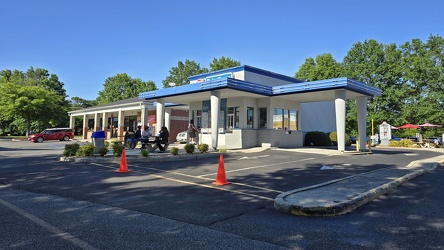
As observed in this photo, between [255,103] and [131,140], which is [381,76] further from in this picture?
[131,140]

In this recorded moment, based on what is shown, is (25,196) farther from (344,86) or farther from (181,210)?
(344,86)

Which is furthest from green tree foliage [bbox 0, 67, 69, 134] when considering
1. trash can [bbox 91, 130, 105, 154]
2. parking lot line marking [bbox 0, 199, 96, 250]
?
parking lot line marking [bbox 0, 199, 96, 250]

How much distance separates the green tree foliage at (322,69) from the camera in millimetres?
48219

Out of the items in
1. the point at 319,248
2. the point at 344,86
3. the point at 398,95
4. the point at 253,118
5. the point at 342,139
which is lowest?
the point at 319,248

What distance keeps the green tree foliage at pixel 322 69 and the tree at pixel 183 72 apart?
27.7 metres

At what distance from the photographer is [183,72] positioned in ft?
239

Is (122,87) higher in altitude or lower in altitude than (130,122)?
higher

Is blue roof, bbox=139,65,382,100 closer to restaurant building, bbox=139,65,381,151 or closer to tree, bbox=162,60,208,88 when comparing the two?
restaurant building, bbox=139,65,381,151

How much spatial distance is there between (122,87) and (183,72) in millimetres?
15210

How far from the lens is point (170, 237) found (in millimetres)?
4211

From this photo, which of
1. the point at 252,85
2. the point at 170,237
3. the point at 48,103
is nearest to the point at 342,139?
the point at 252,85

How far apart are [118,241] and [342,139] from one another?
59.4 feet

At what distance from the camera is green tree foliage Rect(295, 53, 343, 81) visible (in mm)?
48219

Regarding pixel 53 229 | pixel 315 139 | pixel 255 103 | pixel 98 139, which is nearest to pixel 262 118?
pixel 255 103
